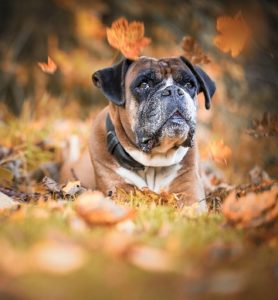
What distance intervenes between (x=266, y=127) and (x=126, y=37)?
115cm

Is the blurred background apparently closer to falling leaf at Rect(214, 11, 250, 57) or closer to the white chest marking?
the white chest marking

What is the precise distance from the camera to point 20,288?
6.65 feet

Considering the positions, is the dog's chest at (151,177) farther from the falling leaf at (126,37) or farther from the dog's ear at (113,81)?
the falling leaf at (126,37)

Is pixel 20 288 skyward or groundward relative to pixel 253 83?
groundward

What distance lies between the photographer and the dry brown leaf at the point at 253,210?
2939mm

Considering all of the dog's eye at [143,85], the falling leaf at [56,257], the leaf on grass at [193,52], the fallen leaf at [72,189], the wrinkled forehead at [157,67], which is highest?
the leaf on grass at [193,52]

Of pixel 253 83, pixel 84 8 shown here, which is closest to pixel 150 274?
pixel 253 83

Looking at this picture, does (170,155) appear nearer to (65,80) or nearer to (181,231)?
(181,231)

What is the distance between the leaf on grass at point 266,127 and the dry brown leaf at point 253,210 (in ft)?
4.25

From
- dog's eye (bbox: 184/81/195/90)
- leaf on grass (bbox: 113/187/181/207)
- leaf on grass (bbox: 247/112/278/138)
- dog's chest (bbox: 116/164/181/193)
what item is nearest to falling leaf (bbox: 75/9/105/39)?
dog's eye (bbox: 184/81/195/90)

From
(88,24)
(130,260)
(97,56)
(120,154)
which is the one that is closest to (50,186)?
(120,154)

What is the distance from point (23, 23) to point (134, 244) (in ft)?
32.5

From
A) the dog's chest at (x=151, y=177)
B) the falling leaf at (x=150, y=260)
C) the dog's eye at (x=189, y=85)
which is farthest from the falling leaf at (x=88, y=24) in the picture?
the falling leaf at (x=150, y=260)

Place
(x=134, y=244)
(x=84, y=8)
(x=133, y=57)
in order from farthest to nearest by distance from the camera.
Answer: (x=84, y=8) < (x=133, y=57) < (x=134, y=244)
